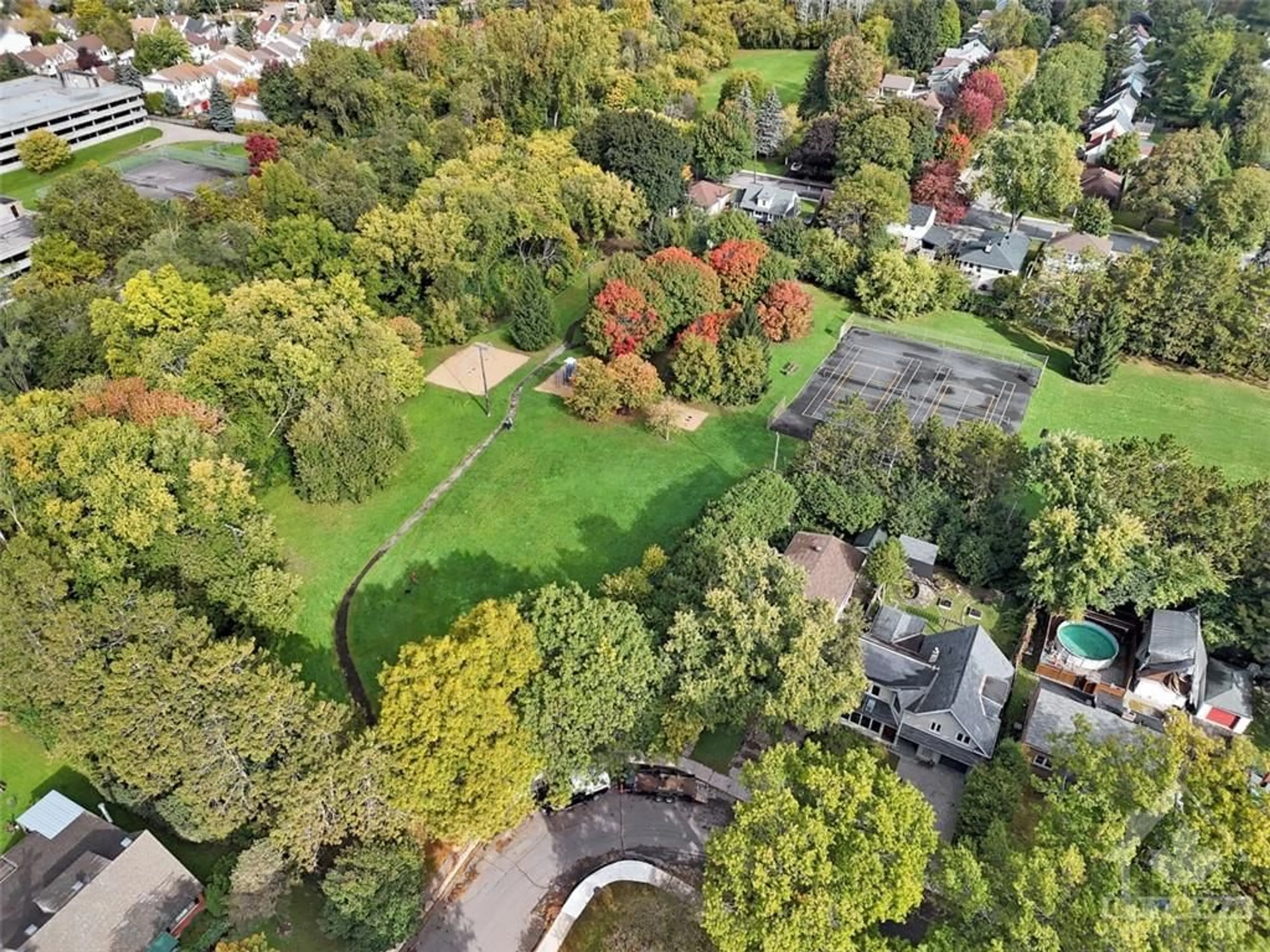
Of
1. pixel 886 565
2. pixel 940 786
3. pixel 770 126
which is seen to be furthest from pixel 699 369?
pixel 770 126

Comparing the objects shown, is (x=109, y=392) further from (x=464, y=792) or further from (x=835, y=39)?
(x=835, y=39)

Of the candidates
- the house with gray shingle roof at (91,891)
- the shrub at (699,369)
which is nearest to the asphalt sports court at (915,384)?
the shrub at (699,369)

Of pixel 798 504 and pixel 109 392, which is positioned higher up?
pixel 109 392

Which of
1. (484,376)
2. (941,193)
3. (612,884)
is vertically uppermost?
(941,193)

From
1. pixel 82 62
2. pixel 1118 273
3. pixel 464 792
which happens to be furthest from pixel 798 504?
pixel 82 62

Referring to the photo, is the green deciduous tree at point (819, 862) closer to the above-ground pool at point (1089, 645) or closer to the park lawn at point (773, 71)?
the above-ground pool at point (1089, 645)

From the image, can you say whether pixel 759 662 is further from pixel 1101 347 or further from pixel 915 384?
pixel 1101 347
